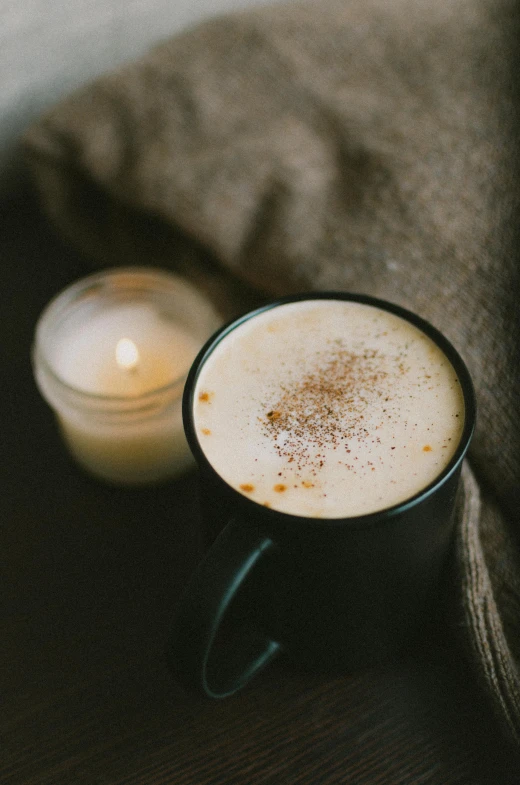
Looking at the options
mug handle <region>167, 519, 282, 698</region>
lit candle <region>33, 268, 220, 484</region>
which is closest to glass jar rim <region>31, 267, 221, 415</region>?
lit candle <region>33, 268, 220, 484</region>

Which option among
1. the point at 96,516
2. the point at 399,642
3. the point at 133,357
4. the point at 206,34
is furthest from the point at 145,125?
the point at 399,642

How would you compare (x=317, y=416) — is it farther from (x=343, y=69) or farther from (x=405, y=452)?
(x=343, y=69)

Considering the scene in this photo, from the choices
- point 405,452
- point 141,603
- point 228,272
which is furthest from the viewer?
point 228,272

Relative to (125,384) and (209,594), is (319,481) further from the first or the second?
(125,384)

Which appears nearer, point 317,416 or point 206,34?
point 317,416

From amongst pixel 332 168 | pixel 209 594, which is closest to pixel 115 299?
pixel 332 168

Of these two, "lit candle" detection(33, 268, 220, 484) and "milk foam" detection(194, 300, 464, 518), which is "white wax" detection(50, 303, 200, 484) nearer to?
"lit candle" detection(33, 268, 220, 484)
